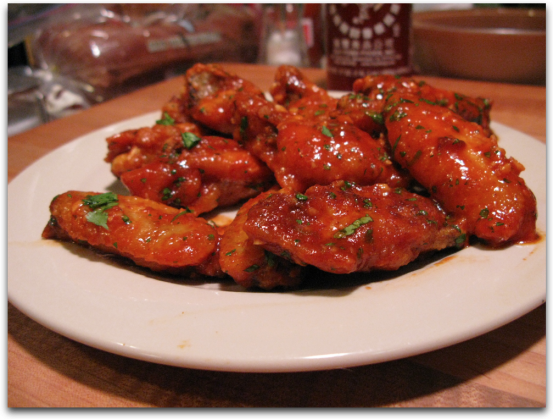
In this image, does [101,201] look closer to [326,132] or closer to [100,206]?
[100,206]

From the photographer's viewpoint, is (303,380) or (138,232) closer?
(303,380)

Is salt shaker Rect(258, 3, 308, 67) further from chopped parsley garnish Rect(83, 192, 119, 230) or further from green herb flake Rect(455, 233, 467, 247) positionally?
green herb flake Rect(455, 233, 467, 247)

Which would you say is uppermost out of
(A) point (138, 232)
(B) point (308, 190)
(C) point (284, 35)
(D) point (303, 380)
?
(C) point (284, 35)

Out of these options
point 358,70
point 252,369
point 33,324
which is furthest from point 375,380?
point 358,70

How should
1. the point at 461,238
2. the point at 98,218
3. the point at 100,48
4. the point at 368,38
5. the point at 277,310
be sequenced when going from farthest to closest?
the point at 100,48 → the point at 368,38 → the point at 98,218 → the point at 461,238 → the point at 277,310

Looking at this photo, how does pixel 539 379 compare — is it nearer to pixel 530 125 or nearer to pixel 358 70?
pixel 530 125

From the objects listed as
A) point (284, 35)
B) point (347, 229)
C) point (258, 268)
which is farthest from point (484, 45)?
point (258, 268)
